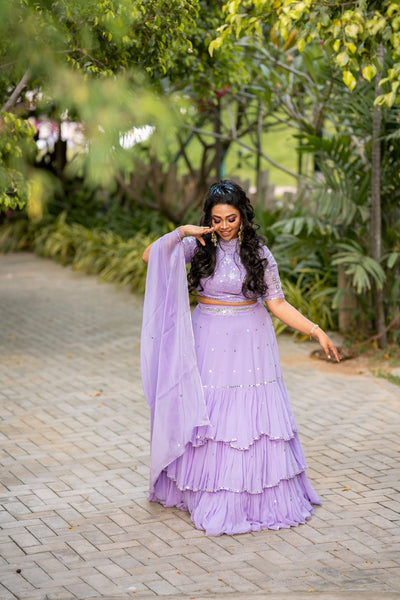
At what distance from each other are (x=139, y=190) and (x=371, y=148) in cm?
631

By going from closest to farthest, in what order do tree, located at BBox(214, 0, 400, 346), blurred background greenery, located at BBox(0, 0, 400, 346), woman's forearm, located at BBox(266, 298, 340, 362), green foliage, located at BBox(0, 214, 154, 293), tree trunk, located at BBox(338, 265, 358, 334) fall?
blurred background greenery, located at BBox(0, 0, 400, 346)
tree, located at BBox(214, 0, 400, 346)
woman's forearm, located at BBox(266, 298, 340, 362)
tree trunk, located at BBox(338, 265, 358, 334)
green foliage, located at BBox(0, 214, 154, 293)

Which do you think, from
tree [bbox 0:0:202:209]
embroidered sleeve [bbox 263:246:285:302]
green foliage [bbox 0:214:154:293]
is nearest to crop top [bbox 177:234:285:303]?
embroidered sleeve [bbox 263:246:285:302]

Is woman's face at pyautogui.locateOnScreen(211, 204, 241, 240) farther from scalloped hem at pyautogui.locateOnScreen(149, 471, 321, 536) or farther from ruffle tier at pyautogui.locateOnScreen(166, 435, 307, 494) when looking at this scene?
scalloped hem at pyautogui.locateOnScreen(149, 471, 321, 536)

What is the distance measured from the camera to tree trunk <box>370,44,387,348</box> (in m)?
8.02

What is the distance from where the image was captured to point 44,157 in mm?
15250

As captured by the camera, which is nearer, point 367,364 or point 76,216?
point 367,364

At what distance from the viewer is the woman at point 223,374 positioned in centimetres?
484

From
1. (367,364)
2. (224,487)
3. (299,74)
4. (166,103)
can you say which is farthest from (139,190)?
(166,103)

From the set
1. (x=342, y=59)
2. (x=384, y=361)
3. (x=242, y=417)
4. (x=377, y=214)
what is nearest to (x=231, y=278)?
(x=242, y=417)

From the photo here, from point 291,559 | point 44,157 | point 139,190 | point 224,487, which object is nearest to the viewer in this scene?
A: point 291,559

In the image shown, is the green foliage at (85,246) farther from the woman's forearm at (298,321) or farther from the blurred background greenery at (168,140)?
the woman's forearm at (298,321)

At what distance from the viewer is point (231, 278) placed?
4.86 metres

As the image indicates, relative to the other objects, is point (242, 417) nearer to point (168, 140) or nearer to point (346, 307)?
point (168, 140)

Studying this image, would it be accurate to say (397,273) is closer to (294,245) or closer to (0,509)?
(294,245)
